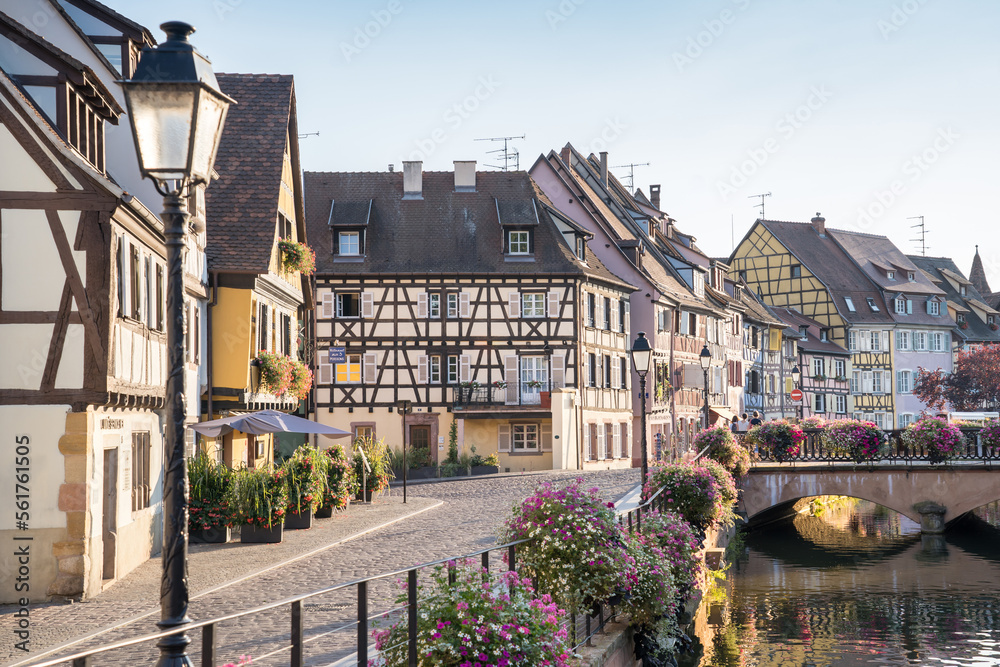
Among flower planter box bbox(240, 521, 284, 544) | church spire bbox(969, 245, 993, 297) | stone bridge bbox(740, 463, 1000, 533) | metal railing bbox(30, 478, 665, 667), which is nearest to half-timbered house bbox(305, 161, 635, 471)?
stone bridge bbox(740, 463, 1000, 533)

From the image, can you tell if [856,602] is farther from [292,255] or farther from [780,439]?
[292,255]

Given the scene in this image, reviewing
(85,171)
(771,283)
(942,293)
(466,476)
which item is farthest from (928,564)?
(942,293)

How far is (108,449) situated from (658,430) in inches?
1422

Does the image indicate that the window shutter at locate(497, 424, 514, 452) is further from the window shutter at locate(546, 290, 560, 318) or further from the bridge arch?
the bridge arch

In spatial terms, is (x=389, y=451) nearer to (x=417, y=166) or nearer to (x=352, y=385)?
(x=352, y=385)

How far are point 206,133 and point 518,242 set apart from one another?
3632 cm

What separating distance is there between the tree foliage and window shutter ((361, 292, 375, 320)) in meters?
45.3

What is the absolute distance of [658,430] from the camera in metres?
48.6

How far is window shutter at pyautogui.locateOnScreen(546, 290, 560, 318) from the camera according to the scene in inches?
1608

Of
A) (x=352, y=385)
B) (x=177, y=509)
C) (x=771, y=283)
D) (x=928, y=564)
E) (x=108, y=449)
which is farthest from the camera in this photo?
(x=771, y=283)

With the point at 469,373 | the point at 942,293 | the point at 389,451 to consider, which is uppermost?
the point at 942,293

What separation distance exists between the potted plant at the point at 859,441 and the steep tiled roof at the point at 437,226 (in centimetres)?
1202

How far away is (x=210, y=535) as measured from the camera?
18.6 meters

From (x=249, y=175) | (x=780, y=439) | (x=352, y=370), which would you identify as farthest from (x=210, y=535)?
(x=352, y=370)
